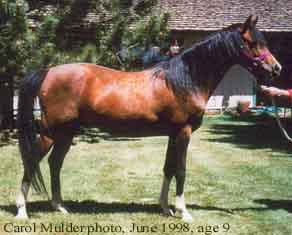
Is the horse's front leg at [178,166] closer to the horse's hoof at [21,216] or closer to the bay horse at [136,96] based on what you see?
the bay horse at [136,96]

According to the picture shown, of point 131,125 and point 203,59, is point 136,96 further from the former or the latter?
point 203,59

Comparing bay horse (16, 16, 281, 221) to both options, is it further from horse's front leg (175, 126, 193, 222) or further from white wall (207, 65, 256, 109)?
white wall (207, 65, 256, 109)

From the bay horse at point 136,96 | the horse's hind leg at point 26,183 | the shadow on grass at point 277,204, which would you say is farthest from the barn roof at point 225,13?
the horse's hind leg at point 26,183

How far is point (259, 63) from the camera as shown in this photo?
18.4 ft

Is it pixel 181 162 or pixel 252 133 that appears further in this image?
pixel 252 133

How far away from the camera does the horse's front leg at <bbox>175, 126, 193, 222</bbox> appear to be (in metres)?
5.61

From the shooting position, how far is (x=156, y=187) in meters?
7.32

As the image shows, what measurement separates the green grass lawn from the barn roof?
8.86 meters

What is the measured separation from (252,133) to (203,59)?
8.84m

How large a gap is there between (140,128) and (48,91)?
110 cm

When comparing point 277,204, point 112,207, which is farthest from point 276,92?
point 112,207

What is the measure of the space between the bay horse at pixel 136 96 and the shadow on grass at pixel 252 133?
5805 mm

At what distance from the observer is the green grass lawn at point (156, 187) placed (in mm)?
5531

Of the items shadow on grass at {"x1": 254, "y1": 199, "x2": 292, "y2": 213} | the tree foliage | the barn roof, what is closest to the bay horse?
shadow on grass at {"x1": 254, "y1": 199, "x2": 292, "y2": 213}
